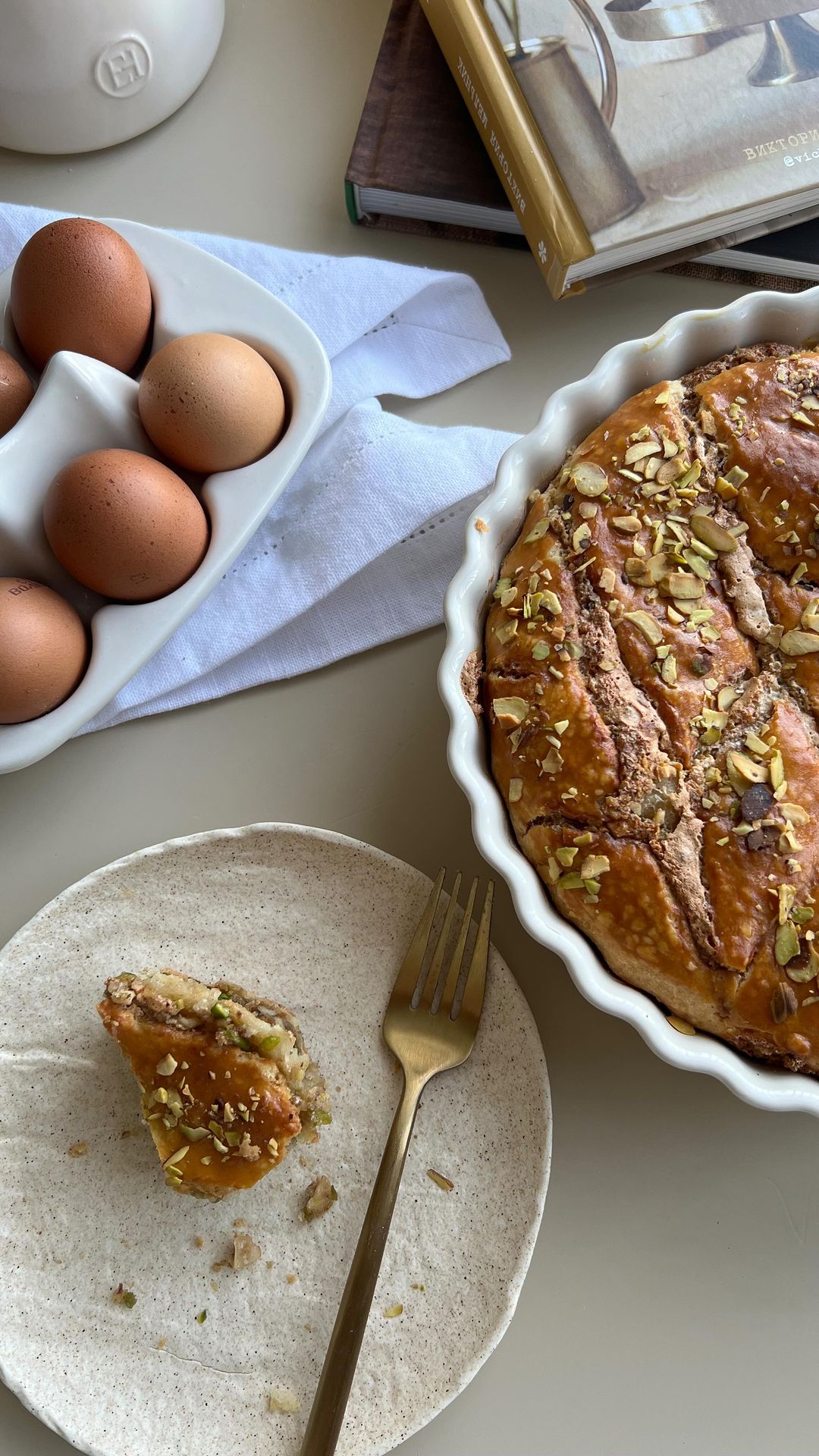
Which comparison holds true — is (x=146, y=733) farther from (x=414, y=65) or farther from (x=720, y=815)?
(x=414, y=65)

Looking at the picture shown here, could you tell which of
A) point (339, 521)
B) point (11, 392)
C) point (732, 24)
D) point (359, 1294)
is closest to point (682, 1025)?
point (359, 1294)

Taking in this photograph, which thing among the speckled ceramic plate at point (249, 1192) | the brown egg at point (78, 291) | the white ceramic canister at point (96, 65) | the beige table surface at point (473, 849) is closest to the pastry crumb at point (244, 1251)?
the speckled ceramic plate at point (249, 1192)

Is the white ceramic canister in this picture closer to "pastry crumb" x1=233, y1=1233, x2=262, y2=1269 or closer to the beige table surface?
the beige table surface

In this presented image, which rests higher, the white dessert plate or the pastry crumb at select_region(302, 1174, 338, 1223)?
the white dessert plate

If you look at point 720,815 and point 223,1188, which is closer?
point 720,815

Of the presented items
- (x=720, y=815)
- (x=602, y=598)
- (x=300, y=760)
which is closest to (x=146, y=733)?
(x=300, y=760)

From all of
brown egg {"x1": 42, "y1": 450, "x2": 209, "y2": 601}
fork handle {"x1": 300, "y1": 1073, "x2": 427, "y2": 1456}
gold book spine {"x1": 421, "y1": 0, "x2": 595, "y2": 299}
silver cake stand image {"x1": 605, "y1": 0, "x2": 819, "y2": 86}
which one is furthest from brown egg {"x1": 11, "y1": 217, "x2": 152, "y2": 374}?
fork handle {"x1": 300, "y1": 1073, "x2": 427, "y2": 1456}

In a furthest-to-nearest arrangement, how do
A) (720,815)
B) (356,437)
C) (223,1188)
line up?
1. (356,437)
2. (223,1188)
3. (720,815)
